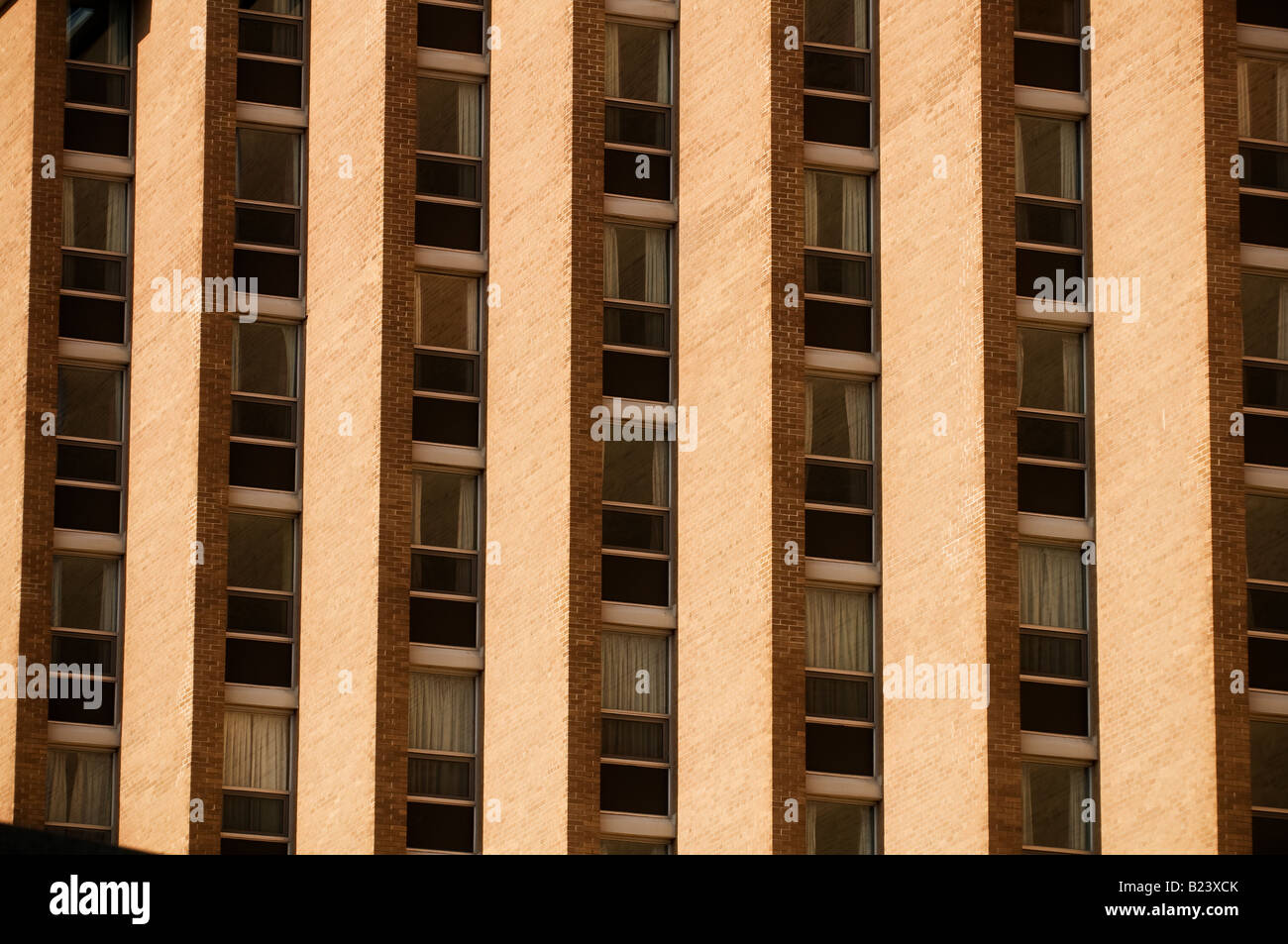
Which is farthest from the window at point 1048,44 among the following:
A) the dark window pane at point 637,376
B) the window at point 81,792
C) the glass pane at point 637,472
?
the window at point 81,792

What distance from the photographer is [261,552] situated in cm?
4616

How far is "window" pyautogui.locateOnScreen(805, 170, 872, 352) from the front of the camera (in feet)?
147

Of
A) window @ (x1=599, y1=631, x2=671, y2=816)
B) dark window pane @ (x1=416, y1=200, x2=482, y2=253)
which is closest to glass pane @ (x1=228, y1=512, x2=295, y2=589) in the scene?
dark window pane @ (x1=416, y1=200, x2=482, y2=253)

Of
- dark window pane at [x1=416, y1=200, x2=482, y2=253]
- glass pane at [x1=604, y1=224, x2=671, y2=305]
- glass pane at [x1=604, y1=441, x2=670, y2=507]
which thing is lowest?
glass pane at [x1=604, y1=441, x2=670, y2=507]

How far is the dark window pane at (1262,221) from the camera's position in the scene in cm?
4350

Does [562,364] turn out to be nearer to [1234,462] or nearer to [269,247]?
[269,247]

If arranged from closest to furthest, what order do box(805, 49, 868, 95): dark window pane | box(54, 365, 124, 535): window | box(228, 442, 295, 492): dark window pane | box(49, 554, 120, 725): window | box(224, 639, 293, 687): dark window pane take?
1. box(224, 639, 293, 687): dark window pane
2. box(49, 554, 120, 725): window
3. box(805, 49, 868, 95): dark window pane
4. box(228, 442, 295, 492): dark window pane
5. box(54, 365, 124, 535): window

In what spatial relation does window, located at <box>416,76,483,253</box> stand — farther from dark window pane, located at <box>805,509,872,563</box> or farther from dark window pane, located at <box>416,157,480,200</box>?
dark window pane, located at <box>805,509,872,563</box>

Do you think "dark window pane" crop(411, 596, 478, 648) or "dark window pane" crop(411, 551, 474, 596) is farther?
"dark window pane" crop(411, 551, 474, 596)

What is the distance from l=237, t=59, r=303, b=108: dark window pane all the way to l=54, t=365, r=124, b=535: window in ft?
15.9

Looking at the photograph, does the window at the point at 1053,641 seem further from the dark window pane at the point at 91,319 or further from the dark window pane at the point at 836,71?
the dark window pane at the point at 91,319

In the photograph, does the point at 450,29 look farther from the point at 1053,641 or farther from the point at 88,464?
the point at 1053,641

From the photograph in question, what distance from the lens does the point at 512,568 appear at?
147ft

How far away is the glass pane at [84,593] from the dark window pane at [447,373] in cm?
566
